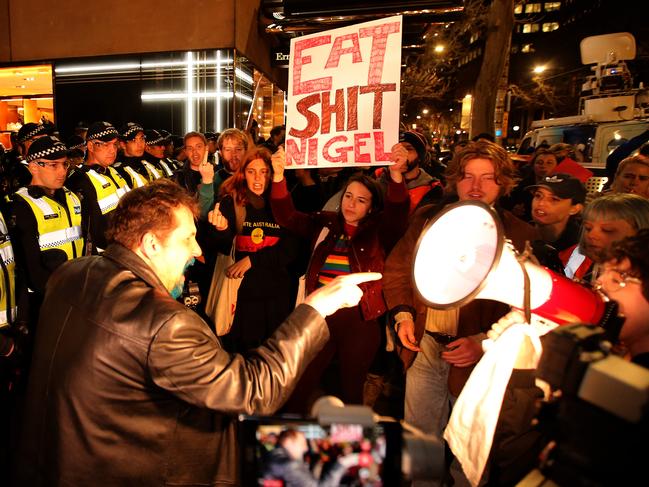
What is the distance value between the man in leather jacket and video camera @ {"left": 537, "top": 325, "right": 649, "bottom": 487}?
0.97 m

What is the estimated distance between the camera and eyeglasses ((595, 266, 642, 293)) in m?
1.54

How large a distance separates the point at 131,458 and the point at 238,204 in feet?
8.99

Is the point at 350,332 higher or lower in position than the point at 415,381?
higher

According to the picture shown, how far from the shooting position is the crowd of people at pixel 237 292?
1.53 m

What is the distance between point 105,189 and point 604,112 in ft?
27.0

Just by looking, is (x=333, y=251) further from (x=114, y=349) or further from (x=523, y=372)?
(x=114, y=349)

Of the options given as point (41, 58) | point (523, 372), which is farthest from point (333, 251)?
point (41, 58)

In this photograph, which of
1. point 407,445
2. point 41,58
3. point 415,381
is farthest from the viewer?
point 41,58

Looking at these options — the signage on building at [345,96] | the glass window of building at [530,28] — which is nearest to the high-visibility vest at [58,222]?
the signage on building at [345,96]

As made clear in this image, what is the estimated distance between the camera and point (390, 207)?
10.7 feet

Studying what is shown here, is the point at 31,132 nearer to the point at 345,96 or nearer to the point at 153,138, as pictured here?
the point at 153,138

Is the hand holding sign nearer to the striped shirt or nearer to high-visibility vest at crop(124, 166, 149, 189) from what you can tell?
the striped shirt

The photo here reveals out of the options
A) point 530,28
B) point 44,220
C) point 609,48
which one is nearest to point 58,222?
point 44,220

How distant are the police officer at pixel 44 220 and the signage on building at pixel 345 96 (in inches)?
74.8
